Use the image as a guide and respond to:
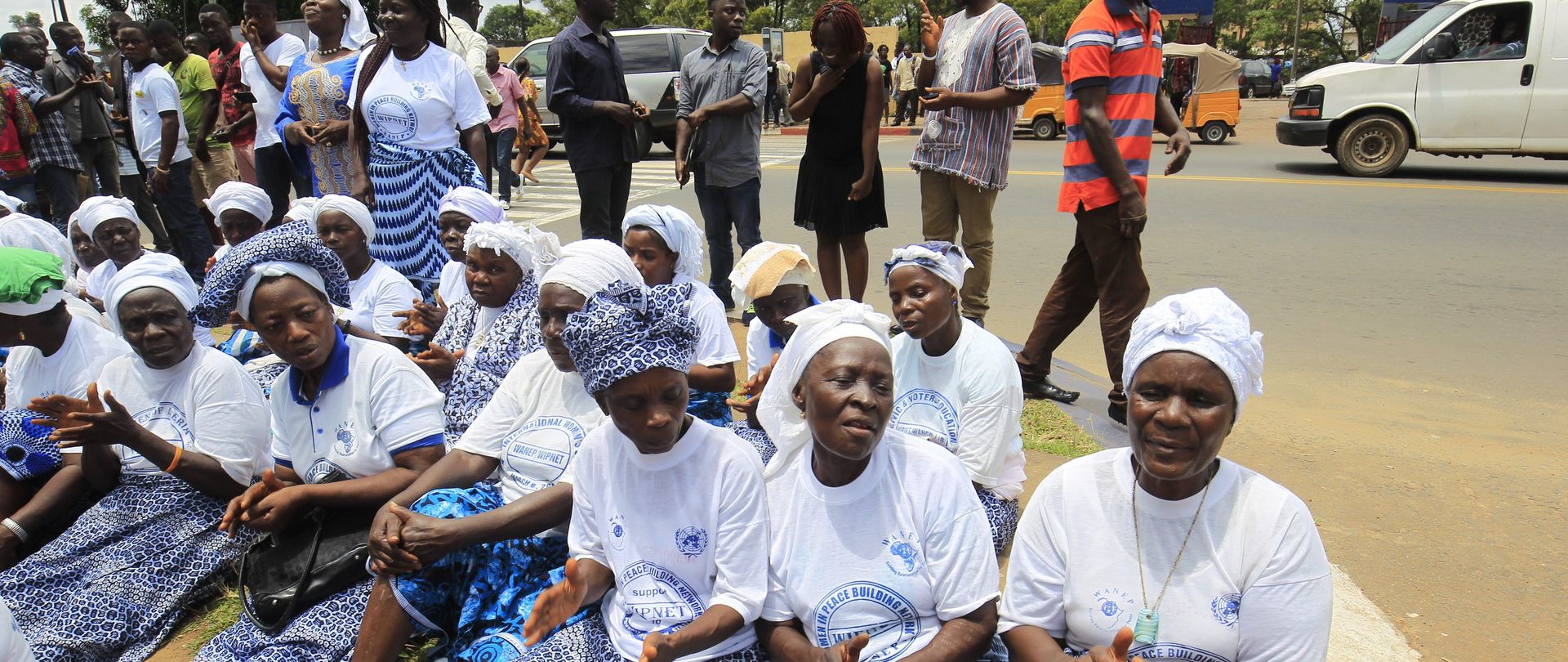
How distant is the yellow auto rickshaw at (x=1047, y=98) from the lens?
17609mm

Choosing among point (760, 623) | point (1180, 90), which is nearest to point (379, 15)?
point (760, 623)

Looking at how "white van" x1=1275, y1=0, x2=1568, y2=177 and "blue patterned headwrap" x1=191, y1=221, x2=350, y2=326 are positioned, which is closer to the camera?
"blue patterned headwrap" x1=191, y1=221, x2=350, y2=326

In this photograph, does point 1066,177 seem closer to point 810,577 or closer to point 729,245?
point 729,245

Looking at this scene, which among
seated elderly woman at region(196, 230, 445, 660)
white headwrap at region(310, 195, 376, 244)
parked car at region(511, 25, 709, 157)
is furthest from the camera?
parked car at region(511, 25, 709, 157)

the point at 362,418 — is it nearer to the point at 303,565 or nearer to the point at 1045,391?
the point at 303,565

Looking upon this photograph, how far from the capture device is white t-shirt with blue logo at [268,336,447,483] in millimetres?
2799

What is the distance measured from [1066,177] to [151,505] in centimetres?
372

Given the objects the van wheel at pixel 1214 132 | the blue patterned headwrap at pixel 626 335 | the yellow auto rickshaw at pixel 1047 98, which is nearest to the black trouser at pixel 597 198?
the blue patterned headwrap at pixel 626 335

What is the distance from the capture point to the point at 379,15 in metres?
4.68

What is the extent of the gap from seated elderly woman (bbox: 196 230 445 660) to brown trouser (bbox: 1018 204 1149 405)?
9.18ft

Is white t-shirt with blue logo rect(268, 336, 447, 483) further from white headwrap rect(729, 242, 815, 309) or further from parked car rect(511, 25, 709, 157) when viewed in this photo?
parked car rect(511, 25, 709, 157)

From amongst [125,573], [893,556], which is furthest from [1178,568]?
[125,573]

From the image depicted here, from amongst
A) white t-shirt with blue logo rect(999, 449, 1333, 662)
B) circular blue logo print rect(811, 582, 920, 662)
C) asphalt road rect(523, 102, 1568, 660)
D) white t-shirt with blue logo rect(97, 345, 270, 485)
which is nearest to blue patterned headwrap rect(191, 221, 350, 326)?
white t-shirt with blue logo rect(97, 345, 270, 485)

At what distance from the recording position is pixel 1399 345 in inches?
220
